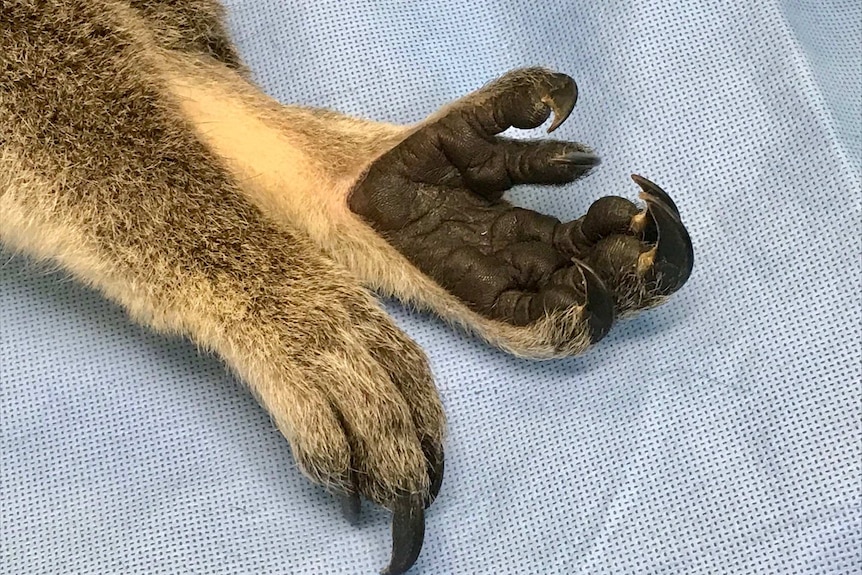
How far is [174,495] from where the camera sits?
158 centimetres

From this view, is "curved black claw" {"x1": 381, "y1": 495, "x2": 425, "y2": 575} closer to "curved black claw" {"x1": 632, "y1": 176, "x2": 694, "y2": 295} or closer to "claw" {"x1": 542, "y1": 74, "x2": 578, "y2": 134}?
"curved black claw" {"x1": 632, "y1": 176, "x2": 694, "y2": 295}

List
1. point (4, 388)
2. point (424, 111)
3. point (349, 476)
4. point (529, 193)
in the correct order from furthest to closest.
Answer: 1. point (424, 111)
2. point (529, 193)
3. point (4, 388)
4. point (349, 476)

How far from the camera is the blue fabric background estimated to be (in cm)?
149

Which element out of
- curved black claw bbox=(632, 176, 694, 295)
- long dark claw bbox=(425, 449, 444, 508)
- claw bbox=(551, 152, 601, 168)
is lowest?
long dark claw bbox=(425, 449, 444, 508)

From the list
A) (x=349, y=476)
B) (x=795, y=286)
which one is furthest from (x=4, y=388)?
Answer: (x=795, y=286)

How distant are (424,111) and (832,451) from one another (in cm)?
105

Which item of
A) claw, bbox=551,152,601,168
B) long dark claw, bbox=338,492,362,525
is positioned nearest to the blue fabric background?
long dark claw, bbox=338,492,362,525

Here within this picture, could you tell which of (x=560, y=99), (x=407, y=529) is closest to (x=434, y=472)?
(x=407, y=529)

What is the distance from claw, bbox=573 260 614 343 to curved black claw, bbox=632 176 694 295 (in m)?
0.09

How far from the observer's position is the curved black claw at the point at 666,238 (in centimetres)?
135

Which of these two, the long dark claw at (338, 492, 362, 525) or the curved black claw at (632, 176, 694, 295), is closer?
the curved black claw at (632, 176, 694, 295)

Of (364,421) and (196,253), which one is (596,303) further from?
(196,253)

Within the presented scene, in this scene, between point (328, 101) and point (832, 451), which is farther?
point (328, 101)

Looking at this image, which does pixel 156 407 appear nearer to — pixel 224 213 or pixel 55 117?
pixel 224 213
